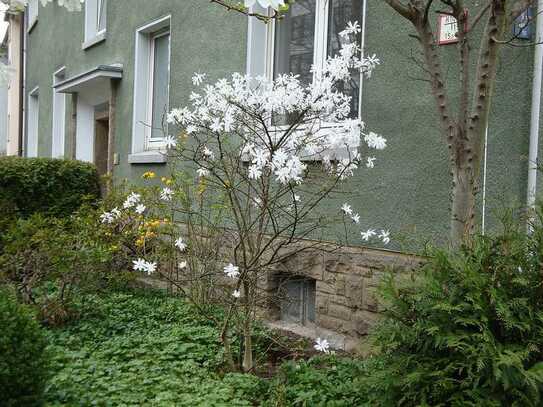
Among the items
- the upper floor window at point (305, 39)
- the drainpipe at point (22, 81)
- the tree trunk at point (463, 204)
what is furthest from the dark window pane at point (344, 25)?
the drainpipe at point (22, 81)

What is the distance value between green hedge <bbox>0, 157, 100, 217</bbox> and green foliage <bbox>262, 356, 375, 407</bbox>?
5194 millimetres

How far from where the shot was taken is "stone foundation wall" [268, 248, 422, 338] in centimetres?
518

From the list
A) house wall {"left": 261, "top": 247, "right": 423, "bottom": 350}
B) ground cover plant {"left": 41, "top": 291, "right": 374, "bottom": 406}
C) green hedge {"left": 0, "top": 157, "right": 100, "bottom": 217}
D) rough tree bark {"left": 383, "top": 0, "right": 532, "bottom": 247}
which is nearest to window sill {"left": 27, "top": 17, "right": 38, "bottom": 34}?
green hedge {"left": 0, "top": 157, "right": 100, "bottom": 217}

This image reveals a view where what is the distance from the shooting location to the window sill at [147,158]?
867 cm

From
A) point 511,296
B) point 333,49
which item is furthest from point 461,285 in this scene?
point 333,49

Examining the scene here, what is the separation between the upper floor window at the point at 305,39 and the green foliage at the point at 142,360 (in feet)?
8.45

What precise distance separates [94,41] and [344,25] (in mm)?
7012

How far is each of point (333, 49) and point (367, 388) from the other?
3.70 m

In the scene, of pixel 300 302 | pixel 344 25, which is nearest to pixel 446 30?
pixel 344 25

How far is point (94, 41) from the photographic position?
1162 centimetres

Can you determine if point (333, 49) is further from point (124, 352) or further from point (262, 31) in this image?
point (124, 352)

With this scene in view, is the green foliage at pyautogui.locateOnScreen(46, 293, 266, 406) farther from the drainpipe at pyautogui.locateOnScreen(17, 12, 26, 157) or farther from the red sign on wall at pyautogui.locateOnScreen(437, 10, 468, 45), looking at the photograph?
the drainpipe at pyautogui.locateOnScreen(17, 12, 26, 157)

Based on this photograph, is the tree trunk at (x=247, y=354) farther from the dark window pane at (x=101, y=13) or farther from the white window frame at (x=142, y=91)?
the dark window pane at (x=101, y=13)

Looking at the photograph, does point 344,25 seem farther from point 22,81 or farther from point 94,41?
point 22,81
